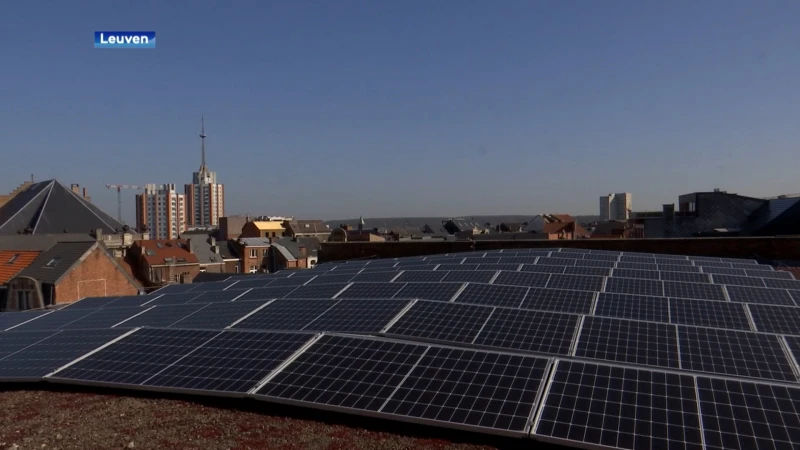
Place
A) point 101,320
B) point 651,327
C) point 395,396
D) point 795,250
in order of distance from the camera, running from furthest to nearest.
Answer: point 795,250 → point 101,320 → point 651,327 → point 395,396

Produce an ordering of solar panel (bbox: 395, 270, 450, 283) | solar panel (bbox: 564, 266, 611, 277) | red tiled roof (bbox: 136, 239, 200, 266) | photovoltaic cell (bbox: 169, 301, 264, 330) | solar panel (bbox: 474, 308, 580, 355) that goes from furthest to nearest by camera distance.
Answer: red tiled roof (bbox: 136, 239, 200, 266), solar panel (bbox: 564, 266, 611, 277), solar panel (bbox: 395, 270, 450, 283), photovoltaic cell (bbox: 169, 301, 264, 330), solar panel (bbox: 474, 308, 580, 355)

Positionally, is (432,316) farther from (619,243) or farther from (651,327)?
(619,243)

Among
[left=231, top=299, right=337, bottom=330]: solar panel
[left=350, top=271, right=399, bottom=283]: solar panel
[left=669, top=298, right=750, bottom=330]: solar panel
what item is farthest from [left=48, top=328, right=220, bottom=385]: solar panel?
[left=669, top=298, right=750, bottom=330]: solar panel

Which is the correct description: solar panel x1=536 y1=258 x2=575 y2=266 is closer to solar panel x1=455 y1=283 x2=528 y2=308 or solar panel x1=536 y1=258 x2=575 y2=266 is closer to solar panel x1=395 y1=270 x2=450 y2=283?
solar panel x1=395 y1=270 x2=450 y2=283

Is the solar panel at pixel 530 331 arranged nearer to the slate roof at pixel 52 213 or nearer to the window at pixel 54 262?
the window at pixel 54 262

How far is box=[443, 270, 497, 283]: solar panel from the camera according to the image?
17352 millimetres

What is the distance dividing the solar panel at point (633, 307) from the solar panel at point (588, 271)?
10.2ft

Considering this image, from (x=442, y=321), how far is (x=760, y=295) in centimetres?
992

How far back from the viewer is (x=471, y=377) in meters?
9.30

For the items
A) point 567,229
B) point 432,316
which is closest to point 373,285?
point 432,316

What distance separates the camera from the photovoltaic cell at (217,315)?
1395 cm

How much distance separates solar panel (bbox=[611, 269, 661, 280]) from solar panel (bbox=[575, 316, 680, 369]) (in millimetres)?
6133

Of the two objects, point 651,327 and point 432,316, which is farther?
point 432,316

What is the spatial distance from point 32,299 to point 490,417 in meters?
41.5
